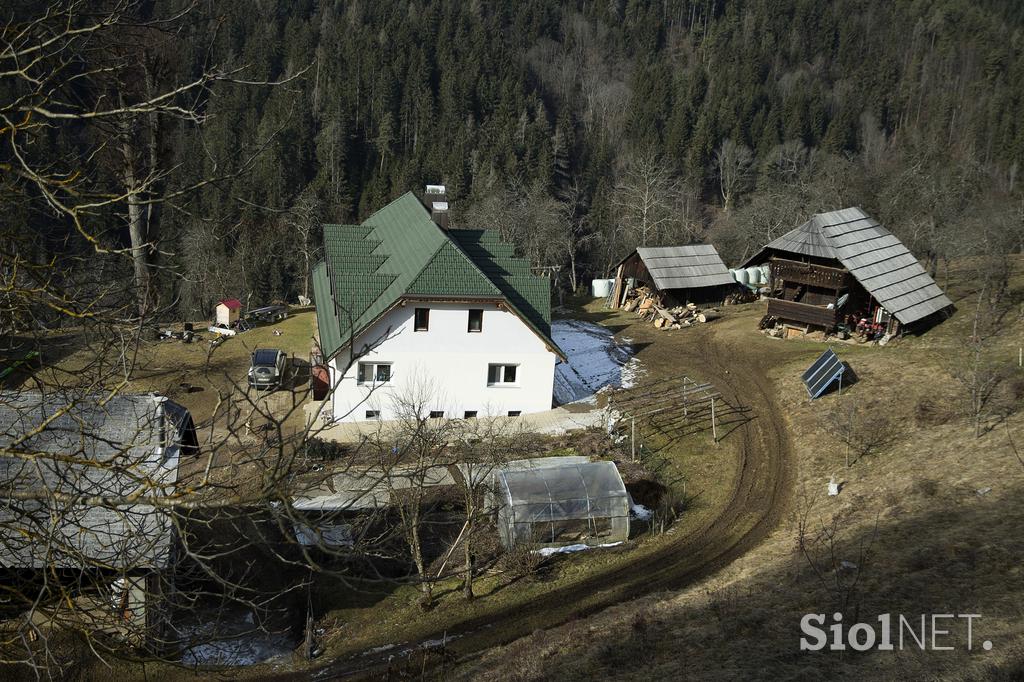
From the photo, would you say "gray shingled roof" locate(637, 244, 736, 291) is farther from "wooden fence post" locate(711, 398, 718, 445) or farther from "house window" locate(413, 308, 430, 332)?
"house window" locate(413, 308, 430, 332)

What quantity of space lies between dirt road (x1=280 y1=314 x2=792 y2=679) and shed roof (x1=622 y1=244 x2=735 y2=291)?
14794 mm

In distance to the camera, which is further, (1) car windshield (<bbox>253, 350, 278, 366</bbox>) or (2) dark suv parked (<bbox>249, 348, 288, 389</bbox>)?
(1) car windshield (<bbox>253, 350, 278, 366</bbox>)

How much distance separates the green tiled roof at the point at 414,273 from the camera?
3219 cm

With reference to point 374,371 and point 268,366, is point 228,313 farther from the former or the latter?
point 374,371

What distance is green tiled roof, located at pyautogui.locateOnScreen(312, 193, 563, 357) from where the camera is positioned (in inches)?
1267


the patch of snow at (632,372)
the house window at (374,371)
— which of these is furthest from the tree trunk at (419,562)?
the patch of snow at (632,372)

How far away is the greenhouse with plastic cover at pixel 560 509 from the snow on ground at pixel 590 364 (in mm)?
10688

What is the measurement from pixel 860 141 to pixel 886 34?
124 feet

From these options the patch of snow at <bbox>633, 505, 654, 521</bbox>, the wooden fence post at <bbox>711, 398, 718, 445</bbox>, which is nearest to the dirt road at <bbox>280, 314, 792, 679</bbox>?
the wooden fence post at <bbox>711, 398, 718, 445</bbox>

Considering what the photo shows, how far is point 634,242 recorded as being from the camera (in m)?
67.2

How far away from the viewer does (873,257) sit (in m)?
37.6

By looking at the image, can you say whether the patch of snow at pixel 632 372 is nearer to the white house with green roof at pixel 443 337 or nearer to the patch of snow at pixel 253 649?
the white house with green roof at pixel 443 337

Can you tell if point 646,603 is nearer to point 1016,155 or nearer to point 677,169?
point 677,169

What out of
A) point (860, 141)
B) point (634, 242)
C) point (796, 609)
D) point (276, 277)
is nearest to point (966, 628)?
point (796, 609)
